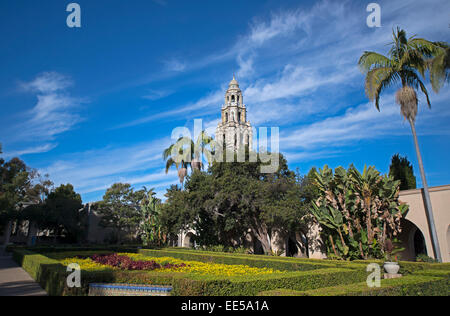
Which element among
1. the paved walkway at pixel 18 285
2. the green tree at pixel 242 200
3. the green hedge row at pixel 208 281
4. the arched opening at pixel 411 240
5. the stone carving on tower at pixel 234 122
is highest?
the stone carving on tower at pixel 234 122

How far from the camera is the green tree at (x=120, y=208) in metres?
39.0

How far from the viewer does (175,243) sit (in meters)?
38.7

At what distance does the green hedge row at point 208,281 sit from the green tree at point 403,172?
54.0ft

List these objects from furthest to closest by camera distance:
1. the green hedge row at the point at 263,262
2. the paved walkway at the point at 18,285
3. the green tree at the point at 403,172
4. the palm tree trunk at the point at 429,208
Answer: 1. the green tree at the point at 403,172
2. the palm tree trunk at the point at 429,208
3. the green hedge row at the point at 263,262
4. the paved walkway at the point at 18,285

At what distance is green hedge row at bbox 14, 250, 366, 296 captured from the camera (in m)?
7.05

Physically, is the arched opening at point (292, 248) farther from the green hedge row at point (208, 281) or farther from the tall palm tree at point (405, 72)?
the green hedge row at point (208, 281)

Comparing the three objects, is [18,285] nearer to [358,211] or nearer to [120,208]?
[358,211]

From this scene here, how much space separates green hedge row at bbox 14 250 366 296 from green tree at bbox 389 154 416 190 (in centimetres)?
1645

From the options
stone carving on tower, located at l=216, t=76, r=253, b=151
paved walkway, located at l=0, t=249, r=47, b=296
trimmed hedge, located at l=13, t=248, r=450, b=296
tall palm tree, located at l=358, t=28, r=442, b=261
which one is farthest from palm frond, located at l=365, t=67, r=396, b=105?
stone carving on tower, located at l=216, t=76, r=253, b=151

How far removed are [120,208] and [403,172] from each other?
32852 mm

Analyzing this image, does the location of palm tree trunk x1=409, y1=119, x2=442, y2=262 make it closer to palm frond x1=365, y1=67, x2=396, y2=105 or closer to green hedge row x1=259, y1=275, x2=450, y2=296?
palm frond x1=365, y1=67, x2=396, y2=105

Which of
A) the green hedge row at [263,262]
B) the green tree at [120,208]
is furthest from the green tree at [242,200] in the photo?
the green tree at [120,208]
